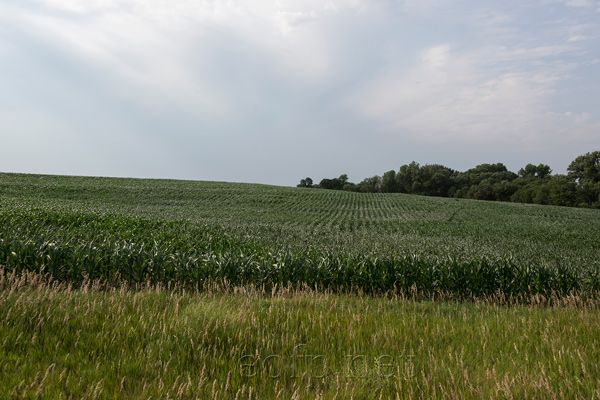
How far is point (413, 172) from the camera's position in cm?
13038

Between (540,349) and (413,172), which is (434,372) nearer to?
(540,349)

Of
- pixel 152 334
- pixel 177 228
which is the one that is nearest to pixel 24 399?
pixel 152 334

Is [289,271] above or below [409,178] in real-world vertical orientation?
below

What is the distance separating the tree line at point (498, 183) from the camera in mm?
90125

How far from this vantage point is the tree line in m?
90.1

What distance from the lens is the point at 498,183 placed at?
107m

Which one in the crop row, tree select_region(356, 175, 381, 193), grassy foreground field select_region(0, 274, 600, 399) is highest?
tree select_region(356, 175, 381, 193)

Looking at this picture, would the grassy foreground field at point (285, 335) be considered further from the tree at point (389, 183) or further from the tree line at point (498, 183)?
the tree at point (389, 183)

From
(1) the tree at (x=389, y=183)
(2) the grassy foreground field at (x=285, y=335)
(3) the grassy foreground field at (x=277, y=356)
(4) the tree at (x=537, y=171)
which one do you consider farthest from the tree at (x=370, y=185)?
(3) the grassy foreground field at (x=277, y=356)

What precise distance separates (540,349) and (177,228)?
2199 cm

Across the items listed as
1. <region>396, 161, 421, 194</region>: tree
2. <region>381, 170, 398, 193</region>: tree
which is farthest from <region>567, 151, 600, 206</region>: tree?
<region>381, 170, 398, 193</region>: tree

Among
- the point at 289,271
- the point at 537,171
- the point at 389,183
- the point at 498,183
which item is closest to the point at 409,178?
the point at 389,183

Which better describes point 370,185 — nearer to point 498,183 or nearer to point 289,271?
point 498,183

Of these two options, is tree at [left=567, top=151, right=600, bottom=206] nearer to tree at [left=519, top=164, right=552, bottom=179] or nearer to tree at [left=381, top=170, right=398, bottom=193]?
tree at [left=519, top=164, right=552, bottom=179]
